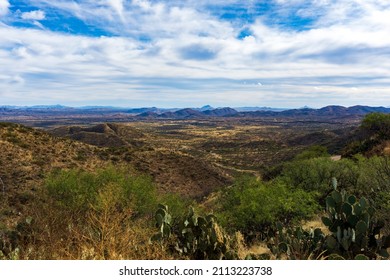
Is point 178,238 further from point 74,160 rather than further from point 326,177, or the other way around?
point 74,160

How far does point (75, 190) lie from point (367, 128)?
6104 cm

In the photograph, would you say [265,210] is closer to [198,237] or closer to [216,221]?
[216,221]

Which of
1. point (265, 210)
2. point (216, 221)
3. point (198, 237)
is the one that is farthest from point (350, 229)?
point (265, 210)

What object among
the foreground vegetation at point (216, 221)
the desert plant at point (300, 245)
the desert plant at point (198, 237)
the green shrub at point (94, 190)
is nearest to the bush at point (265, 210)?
the foreground vegetation at point (216, 221)

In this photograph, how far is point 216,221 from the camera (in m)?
17.2

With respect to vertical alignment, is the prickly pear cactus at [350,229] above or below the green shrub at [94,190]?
above

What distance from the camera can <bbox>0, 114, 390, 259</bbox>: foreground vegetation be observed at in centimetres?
807

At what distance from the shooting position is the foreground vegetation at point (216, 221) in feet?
26.5

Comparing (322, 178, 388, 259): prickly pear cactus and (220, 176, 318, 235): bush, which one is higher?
(322, 178, 388, 259): prickly pear cactus

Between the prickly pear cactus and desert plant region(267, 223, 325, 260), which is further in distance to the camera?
desert plant region(267, 223, 325, 260)

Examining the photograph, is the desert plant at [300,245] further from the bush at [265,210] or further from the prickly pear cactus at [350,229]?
the bush at [265,210]

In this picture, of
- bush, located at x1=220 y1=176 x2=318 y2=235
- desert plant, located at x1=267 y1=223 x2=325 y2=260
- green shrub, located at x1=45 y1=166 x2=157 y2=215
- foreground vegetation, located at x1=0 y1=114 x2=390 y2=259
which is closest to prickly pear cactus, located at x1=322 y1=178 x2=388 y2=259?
foreground vegetation, located at x1=0 y1=114 x2=390 y2=259

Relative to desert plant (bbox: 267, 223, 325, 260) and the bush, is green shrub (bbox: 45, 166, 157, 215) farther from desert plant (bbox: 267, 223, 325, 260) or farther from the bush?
desert plant (bbox: 267, 223, 325, 260)
